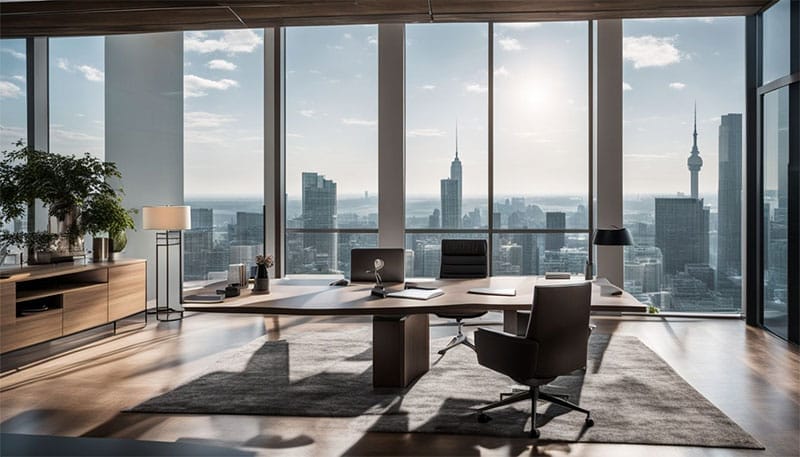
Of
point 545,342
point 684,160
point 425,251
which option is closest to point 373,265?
point 545,342

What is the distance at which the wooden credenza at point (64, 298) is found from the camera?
488 centimetres

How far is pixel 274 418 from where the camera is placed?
377 centimetres

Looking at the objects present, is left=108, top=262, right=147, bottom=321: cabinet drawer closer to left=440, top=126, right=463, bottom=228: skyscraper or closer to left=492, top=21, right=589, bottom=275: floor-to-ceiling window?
left=440, top=126, right=463, bottom=228: skyscraper

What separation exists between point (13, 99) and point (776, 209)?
28.3 ft

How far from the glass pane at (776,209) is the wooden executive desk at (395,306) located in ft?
9.61

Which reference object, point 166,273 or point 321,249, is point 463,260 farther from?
point 166,273

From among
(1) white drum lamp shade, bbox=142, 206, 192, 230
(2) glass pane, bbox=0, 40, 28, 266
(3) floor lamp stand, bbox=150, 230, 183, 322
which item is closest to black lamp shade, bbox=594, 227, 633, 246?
(1) white drum lamp shade, bbox=142, 206, 192, 230

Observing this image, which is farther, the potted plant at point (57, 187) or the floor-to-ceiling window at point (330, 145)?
the floor-to-ceiling window at point (330, 145)

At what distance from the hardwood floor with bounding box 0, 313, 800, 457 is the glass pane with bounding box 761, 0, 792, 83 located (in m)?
2.83

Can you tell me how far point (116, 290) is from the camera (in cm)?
615

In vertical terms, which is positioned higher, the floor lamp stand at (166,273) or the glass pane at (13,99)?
the glass pane at (13,99)

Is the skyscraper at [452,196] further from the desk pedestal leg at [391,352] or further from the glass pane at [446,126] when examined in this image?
the desk pedestal leg at [391,352]

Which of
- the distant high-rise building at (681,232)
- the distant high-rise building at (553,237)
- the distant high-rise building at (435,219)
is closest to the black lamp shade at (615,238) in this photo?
the distant high-rise building at (553,237)

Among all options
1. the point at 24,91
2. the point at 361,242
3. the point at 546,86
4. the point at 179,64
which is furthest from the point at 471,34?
the point at 24,91
